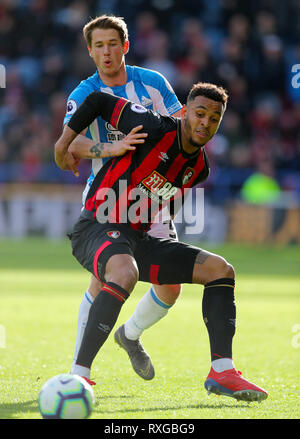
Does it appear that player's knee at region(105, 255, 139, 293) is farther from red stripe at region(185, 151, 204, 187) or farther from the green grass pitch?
red stripe at region(185, 151, 204, 187)

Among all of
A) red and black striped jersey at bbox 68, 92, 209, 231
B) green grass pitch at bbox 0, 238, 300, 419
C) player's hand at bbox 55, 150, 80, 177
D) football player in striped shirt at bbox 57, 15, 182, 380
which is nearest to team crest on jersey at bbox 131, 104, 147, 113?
red and black striped jersey at bbox 68, 92, 209, 231

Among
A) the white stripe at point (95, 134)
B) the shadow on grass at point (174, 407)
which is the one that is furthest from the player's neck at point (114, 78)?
the shadow on grass at point (174, 407)

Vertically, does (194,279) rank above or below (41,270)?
above

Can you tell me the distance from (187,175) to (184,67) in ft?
47.6

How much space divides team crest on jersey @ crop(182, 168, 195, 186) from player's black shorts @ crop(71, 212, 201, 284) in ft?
1.28

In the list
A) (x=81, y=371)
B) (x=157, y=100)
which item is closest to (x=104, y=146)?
(x=157, y=100)

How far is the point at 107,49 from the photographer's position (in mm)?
5441

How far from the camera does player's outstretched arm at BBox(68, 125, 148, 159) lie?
4.96 m

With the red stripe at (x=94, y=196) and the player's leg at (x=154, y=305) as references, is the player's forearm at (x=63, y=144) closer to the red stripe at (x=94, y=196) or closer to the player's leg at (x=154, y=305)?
the red stripe at (x=94, y=196)

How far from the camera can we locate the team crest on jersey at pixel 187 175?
203 inches

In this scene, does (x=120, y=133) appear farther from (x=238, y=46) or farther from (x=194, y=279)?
(x=238, y=46)

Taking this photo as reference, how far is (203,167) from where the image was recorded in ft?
17.2
